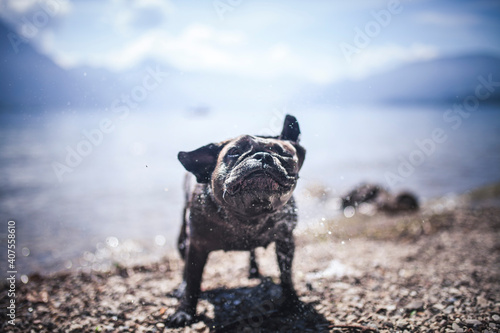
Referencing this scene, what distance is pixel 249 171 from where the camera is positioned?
114 inches

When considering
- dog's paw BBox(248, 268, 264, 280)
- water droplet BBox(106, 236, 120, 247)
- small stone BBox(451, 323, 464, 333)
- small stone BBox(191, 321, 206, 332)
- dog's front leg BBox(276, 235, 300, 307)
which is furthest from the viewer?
water droplet BBox(106, 236, 120, 247)

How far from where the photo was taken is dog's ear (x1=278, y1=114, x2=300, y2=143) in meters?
4.09

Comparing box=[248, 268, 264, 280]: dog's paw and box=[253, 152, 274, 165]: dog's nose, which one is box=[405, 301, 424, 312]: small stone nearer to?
box=[248, 268, 264, 280]: dog's paw

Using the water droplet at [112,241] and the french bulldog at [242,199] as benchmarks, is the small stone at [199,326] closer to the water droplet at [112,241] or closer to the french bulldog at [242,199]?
the french bulldog at [242,199]

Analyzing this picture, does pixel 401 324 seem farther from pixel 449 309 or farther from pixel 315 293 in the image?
pixel 315 293

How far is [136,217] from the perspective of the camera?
1220cm

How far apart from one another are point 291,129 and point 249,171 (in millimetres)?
1456

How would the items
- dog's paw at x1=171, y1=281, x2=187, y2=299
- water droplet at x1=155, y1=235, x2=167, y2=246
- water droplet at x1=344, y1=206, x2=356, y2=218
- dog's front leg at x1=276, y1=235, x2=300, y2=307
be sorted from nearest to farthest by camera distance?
dog's front leg at x1=276, y1=235, x2=300, y2=307 → dog's paw at x1=171, y1=281, x2=187, y2=299 → water droplet at x1=155, y1=235, x2=167, y2=246 → water droplet at x1=344, y1=206, x2=356, y2=218

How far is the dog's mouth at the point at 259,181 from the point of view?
2.91 metres

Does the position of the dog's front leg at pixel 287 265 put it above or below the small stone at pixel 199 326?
above

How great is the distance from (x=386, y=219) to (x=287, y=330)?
8.93 metres

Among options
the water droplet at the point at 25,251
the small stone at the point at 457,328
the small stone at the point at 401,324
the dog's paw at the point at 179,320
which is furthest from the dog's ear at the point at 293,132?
the water droplet at the point at 25,251

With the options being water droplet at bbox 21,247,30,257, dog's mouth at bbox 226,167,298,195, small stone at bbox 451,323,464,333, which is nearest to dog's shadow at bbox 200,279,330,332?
small stone at bbox 451,323,464,333

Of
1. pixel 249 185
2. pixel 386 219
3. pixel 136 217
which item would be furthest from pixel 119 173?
pixel 249 185
